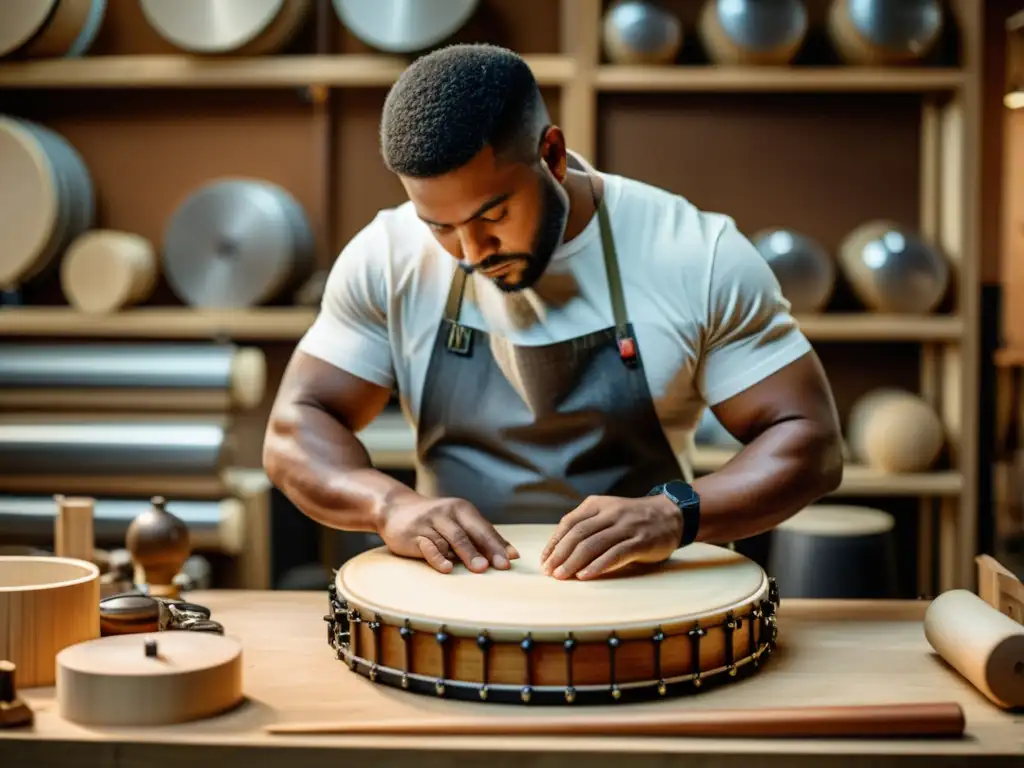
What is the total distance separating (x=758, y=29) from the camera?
3.81 m

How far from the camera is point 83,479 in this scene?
379cm

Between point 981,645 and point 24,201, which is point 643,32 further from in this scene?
point 981,645

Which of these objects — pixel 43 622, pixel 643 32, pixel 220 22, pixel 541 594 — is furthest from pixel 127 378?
pixel 541 594

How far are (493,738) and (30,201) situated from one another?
309 centimetres

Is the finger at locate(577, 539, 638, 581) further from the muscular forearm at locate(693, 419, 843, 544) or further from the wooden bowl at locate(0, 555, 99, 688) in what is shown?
the wooden bowl at locate(0, 555, 99, 688)

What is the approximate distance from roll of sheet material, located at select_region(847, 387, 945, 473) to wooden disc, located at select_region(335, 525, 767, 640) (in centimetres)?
219

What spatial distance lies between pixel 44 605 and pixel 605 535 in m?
0.74

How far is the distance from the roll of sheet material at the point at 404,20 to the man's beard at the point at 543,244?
1.98 metres

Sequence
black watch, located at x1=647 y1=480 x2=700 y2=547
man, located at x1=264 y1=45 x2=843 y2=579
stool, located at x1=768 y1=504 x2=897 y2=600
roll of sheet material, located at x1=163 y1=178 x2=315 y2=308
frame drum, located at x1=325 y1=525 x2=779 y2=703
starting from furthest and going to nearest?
roll of sheet material, located at x1=163 y1=178 x2=315 y2=308
stool, located at x1=768 y1=504 x2=897 y2=600
man, located at x1=264 y1=45 x2=843 y2=579
black watch, located at x1=647 y1=480 x2=700 y2=547
frame drum, located at x1=325 y1=525 x2=779 y2=703

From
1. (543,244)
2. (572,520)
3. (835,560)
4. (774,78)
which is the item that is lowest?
(835,560)

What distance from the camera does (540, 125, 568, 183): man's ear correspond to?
198cm

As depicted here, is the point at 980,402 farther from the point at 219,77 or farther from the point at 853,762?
the point at 853,762

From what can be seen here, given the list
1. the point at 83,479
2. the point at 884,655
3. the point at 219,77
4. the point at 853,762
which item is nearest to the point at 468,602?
the point at 853,762

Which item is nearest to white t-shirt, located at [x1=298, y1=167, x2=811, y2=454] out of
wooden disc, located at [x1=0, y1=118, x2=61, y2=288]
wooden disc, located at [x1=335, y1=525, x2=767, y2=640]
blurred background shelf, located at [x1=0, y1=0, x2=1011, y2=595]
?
wooden disc, located at [x1=335, y1=525, x2=767, y2=640]
